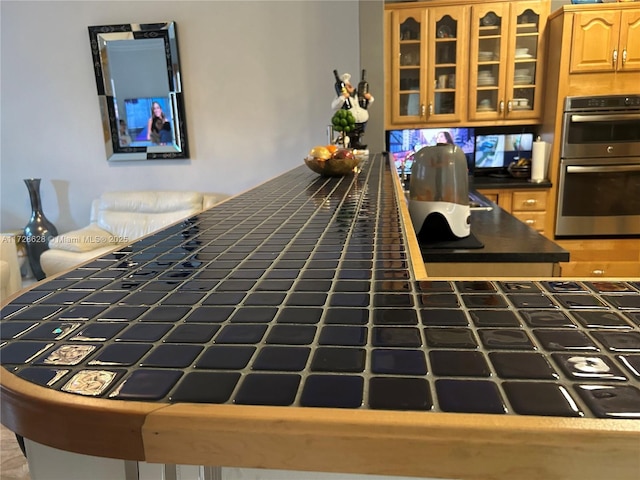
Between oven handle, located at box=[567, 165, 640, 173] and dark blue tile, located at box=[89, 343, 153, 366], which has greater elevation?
dark blue tile, located at box=[89, 343, 153, 366]

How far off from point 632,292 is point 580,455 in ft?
1.19

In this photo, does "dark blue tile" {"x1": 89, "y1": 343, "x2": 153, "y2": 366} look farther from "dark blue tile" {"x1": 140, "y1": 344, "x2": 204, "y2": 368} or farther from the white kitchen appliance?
the white kitchen appliance

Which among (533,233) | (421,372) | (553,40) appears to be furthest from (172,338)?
(553,40)

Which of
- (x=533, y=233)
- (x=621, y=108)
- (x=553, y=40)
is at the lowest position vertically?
(x=533, y=233)

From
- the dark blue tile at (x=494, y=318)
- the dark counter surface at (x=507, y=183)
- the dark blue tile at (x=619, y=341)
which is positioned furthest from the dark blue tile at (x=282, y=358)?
the dark counter surface at (x=507, y=183)

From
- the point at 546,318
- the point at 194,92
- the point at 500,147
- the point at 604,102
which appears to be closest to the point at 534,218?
the point at 500,147

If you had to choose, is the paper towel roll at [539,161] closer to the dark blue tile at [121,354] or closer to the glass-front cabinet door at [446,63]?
the glass-front cabinet door at [446,63]

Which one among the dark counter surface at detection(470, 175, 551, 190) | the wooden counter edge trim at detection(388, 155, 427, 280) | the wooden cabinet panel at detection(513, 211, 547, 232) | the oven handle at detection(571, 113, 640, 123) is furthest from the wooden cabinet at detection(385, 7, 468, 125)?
the wooden counter edge trim at detection(388, 155, 427, 280)

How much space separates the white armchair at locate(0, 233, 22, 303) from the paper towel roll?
159 inches

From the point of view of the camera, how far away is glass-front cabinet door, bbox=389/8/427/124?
12.4 ft

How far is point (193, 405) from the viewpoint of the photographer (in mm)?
422

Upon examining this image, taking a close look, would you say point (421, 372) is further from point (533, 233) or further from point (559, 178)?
point (559, 178)

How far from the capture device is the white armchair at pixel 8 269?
3443 millimetres

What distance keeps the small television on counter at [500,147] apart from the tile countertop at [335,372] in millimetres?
3790
